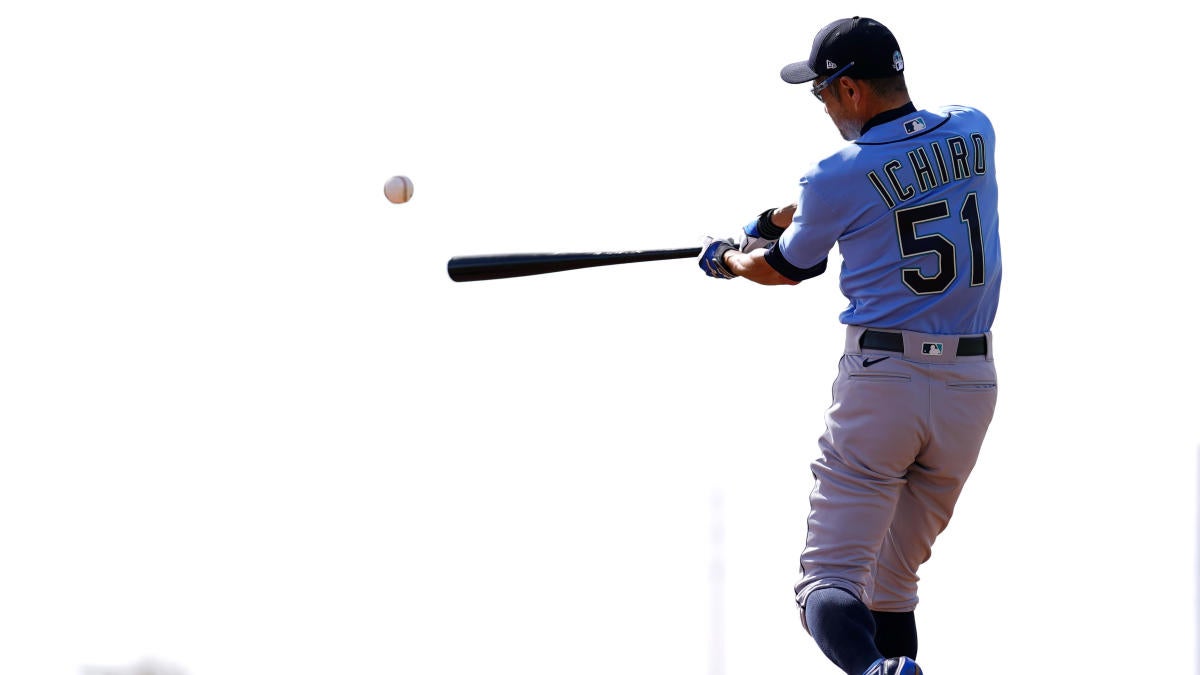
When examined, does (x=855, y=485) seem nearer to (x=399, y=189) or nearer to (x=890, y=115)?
(x=890, y=115)

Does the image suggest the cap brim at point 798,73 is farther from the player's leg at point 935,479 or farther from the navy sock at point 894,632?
the navy sock at point 894,632

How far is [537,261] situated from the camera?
5.73m

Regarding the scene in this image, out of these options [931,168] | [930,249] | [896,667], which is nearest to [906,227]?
[930,249]

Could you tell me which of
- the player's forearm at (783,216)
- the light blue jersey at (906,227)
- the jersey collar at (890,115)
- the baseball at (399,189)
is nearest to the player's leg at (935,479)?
the light blue jersey at (906,227)

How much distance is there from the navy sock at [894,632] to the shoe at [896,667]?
0.89 meters

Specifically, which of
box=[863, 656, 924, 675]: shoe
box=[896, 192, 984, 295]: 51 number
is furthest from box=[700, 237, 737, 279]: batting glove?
box=[863, 656, 924, 675]: shoe

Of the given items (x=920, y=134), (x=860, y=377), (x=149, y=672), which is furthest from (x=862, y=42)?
(x=149, y=672)

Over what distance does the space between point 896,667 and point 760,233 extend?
69.0 inches

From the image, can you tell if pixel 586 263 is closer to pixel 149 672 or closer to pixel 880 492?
pixel 880 492

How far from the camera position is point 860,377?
437cm

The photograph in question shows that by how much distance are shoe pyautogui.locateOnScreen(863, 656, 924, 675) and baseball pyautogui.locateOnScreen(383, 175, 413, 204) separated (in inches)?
171

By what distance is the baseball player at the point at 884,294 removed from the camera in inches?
170

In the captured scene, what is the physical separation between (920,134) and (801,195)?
0.40 meters

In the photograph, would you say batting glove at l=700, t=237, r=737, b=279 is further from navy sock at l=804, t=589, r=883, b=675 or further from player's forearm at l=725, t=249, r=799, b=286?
Result: navy sock at l=804, t=589, r=883, b=675
